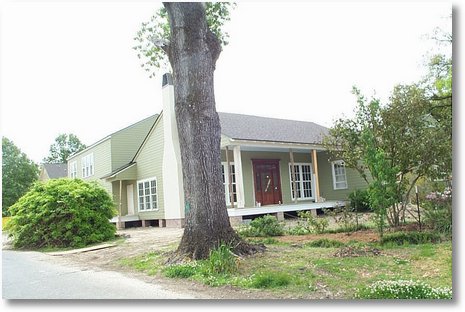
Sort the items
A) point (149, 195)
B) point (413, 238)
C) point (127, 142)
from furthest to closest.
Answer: point (127, 142), point (149, 195), point (413, 238)

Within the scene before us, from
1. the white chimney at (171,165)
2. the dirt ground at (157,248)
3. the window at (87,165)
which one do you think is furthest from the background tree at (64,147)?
the dirt ground at (157,248)

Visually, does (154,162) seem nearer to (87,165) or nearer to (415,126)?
(87,165)

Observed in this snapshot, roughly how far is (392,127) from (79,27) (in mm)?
6083

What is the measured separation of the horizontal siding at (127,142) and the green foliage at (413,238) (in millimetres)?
12801

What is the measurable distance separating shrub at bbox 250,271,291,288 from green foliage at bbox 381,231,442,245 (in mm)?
2567

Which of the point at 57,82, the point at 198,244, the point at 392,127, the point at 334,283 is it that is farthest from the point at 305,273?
the point at 57,82

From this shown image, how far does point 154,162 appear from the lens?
1545cm

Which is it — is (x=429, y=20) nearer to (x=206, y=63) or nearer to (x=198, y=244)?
(x=206, y=63)

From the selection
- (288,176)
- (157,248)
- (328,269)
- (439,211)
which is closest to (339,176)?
(288,176)

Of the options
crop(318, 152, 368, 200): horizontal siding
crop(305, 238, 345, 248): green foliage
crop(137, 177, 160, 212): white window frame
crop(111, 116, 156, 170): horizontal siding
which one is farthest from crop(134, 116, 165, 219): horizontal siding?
crop(305, 238, 345, 248): green foliage

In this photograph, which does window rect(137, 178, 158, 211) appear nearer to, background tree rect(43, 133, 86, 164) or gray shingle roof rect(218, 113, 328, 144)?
gray shingle roof rect(218, 113, 328, 144)

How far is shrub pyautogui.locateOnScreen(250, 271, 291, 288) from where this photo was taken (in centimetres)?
492

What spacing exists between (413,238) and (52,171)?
19.7m

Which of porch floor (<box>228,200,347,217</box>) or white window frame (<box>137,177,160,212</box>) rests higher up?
white window frame (<box>137,177,160,212</box>)
